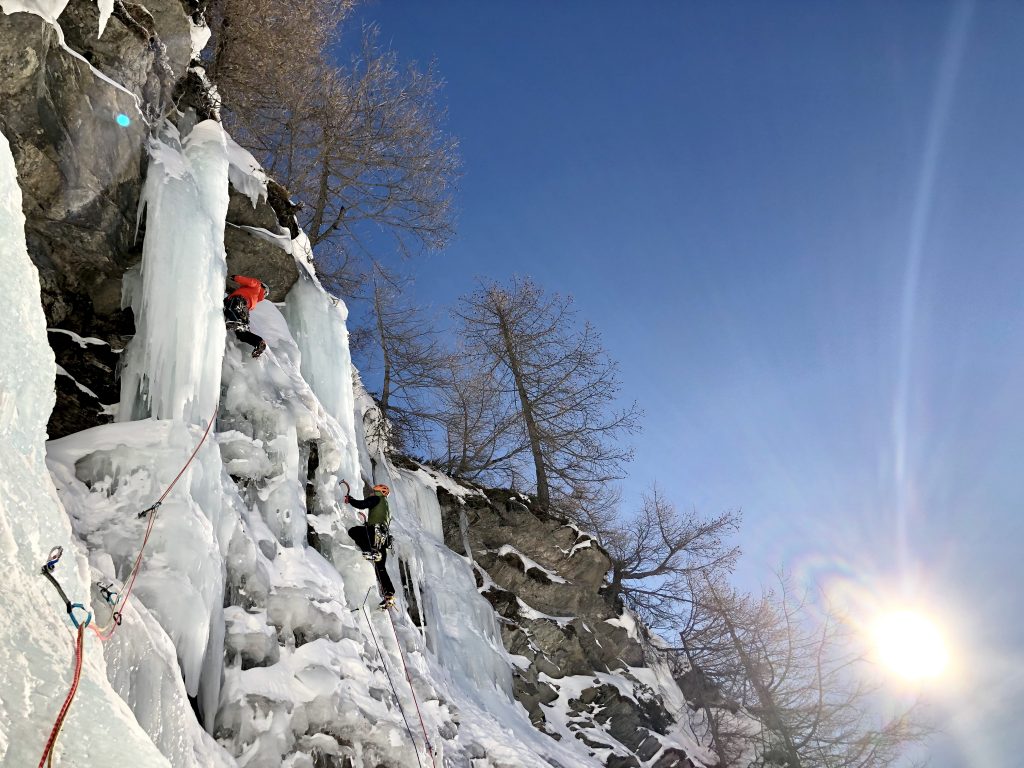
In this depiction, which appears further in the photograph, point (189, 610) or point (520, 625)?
point (520, 625)

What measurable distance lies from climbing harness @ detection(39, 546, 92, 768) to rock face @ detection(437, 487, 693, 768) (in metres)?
9.12

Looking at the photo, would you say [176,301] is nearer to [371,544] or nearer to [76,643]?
[371,544]

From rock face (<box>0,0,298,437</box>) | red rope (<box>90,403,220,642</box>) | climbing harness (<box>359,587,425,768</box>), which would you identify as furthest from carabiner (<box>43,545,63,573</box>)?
climbing harness (<box>359,587,425,768</box>)

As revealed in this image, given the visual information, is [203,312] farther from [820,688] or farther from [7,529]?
[820,688]

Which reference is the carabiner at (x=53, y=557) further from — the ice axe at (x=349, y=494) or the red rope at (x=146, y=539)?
the ice axe at (x=349, y=494)

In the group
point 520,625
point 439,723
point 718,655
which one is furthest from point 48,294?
point 718,655

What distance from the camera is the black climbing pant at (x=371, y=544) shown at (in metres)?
6.73

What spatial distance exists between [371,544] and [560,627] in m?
6.41

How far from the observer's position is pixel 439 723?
6.21 metres

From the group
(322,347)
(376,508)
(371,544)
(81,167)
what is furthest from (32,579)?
(322,347)

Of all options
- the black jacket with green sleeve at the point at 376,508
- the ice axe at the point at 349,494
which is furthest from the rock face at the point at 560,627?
the black jacket with green sleeve at the point at 376,508

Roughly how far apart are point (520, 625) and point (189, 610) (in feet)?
27.4

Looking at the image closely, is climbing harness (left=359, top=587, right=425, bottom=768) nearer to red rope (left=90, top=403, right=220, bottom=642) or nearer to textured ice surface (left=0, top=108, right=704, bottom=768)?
textured ice surface (left=0, top=108, right=704, bottom=768)

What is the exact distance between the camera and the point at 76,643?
2.28 metres
